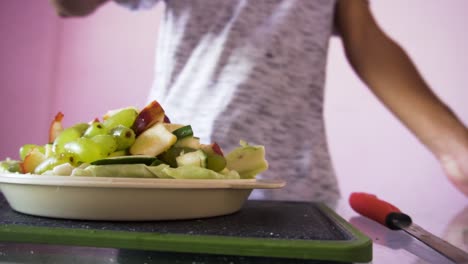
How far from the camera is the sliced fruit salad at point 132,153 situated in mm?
439

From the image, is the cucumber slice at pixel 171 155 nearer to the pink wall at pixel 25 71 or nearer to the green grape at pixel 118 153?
the green grape at pixel 118 153

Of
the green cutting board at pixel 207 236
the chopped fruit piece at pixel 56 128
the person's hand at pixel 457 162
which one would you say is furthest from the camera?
the person's hand at pixel 457 162

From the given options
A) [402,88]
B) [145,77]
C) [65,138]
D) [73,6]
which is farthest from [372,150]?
[65,138]

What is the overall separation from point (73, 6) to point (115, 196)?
2.83ft

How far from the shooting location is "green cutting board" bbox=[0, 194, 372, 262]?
0.36m

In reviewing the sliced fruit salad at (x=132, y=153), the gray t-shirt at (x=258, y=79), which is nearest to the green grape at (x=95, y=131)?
the sliced fruit salad at (x=132, y=153)

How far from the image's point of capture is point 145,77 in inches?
63.9

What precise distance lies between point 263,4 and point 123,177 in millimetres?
774

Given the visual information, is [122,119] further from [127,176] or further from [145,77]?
[145,77]

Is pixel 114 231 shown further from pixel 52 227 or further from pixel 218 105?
pixel 218 105

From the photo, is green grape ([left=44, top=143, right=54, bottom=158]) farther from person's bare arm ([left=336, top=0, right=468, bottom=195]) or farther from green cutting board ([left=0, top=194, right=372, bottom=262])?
person's bare arm ([left=336, top=0, right=468, bottom=195])

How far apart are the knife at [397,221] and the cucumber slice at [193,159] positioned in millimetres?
217

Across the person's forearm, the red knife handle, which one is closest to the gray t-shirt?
the person's forearm

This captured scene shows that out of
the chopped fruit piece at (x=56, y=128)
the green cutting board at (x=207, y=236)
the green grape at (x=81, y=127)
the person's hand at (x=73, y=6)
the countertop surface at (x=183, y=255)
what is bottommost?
the countertop surface at (x=183, y=255)
